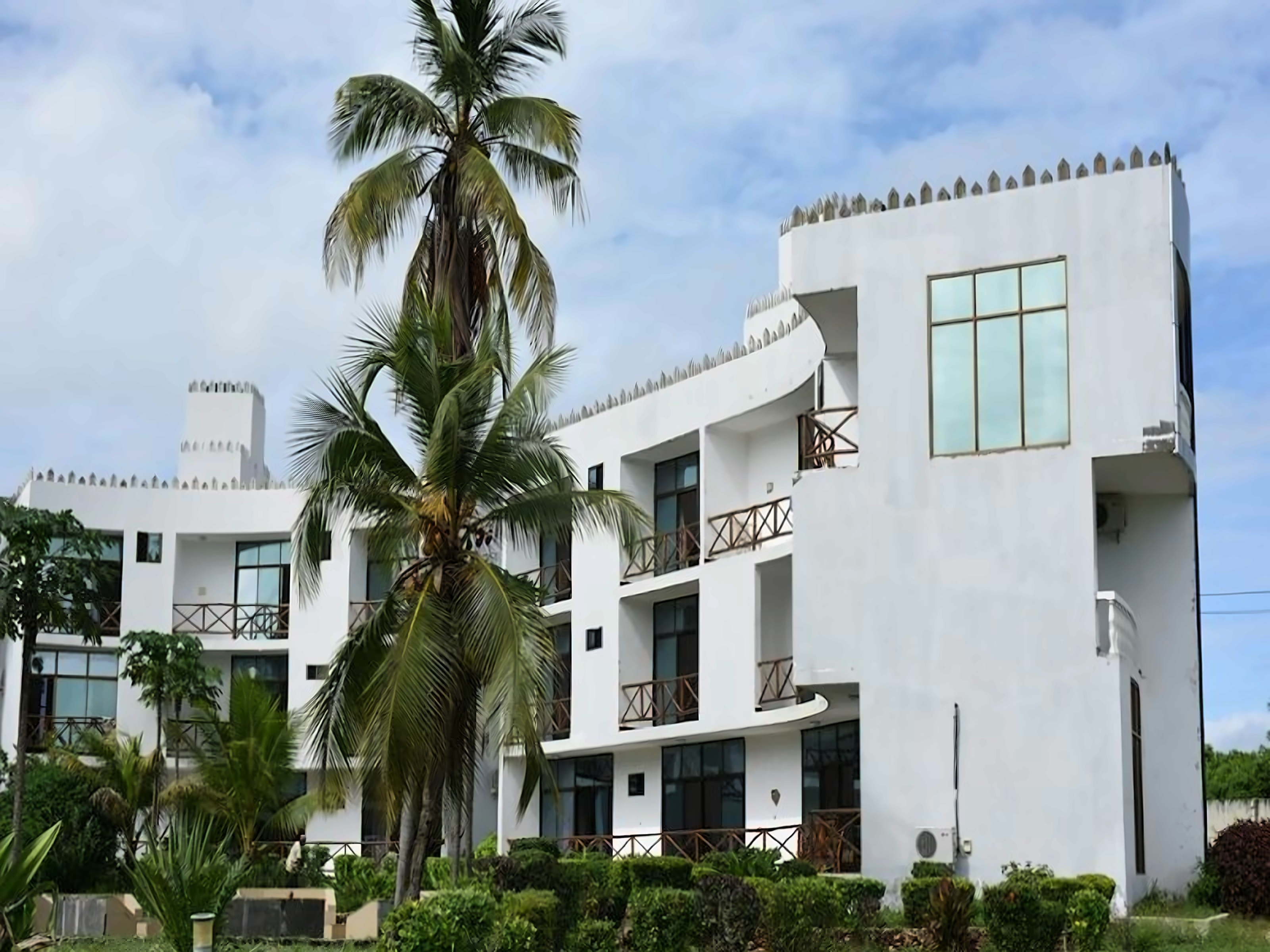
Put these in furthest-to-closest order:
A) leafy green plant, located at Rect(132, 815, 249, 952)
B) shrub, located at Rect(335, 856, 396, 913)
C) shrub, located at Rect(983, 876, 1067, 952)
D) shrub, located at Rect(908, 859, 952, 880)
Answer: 1. shrub, located at Rect(335, 856, 396, 913)
2. shrub, located at Rect(908, 859, 952, 880)
3. shrub, located at Rect(983, 876, 1067, 952)
4. leafy green plant, located at Rect(132, 815, 249, 952)

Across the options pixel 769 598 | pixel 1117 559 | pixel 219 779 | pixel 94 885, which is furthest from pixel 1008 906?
pixel 94 885

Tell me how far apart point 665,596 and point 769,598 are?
3100 mm

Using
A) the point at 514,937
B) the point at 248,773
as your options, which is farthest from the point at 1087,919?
the point at 248,773

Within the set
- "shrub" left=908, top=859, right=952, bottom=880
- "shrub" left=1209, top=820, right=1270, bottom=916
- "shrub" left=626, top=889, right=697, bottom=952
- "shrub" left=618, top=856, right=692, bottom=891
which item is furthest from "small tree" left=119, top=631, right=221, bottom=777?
"shrub" left=626, top=889, right=697, bottom=952

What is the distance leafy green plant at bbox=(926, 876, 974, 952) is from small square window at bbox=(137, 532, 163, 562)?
99.2 feet

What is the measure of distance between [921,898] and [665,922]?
140 inches

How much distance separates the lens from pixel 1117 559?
27406 millimetres

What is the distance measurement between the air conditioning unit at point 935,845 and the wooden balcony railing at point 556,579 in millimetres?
13642

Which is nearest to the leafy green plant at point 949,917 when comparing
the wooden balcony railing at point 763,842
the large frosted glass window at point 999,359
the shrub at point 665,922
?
the shrub at point 665,922

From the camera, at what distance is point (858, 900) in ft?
67.4

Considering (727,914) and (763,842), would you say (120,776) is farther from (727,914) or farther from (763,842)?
(727,914)

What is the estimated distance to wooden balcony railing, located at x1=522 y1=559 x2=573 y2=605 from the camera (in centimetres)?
3803

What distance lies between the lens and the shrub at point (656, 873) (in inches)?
918

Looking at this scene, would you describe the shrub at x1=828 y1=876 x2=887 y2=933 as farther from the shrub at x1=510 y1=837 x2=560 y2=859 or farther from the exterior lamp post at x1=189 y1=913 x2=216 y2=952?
the shrub at x1=510 y1=837 x2=560 y2=859
